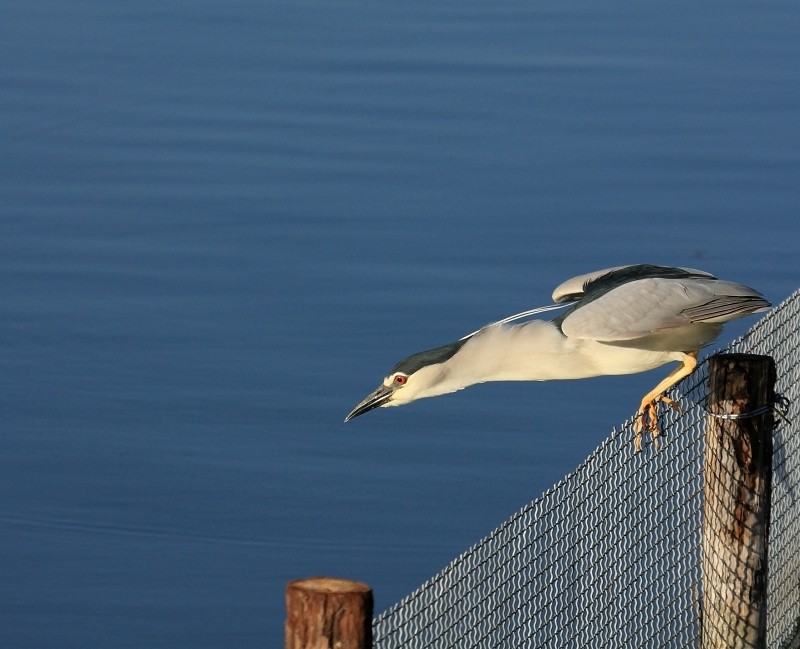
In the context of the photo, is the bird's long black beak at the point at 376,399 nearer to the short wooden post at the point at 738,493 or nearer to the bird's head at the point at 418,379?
the bird's head at the point at 418,379

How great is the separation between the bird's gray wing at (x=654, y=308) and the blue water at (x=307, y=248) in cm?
147

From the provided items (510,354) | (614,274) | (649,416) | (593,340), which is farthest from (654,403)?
(614,274)

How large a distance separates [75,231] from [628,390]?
3.05m

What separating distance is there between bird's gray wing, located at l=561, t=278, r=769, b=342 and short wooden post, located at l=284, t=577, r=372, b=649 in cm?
200

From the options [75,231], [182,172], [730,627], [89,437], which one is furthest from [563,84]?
[730,627]

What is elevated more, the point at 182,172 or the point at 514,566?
the point at 182,172

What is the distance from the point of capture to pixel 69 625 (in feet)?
16.6

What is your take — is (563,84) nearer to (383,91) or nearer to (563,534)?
(383,91)

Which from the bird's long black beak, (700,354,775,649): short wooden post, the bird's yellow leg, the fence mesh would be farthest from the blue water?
(700,354,775,649): short wooden post

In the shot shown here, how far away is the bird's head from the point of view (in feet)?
14.1

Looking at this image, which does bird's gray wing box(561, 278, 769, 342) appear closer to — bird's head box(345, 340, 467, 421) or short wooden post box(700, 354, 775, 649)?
bird's head box(345, 340, 467, 421)

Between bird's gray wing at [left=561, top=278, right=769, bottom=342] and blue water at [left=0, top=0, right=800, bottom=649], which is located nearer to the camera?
bird's gray wing at [left=561, top=278, right=769, bottom=342]

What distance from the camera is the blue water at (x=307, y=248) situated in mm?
5492

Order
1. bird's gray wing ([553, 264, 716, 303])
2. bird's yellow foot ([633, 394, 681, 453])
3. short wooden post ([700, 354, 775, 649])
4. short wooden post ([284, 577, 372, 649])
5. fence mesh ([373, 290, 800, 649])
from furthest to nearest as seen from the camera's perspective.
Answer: bird's gray wing ([553, 264, 716, 303]), bird's yellow foot ([633, 394, 681, 453]), short wooden post ([700, 354, 775, 649]), fence mesh ([373, 290, 800, 649]), short wooden post ([284, 577, 372, 649])
